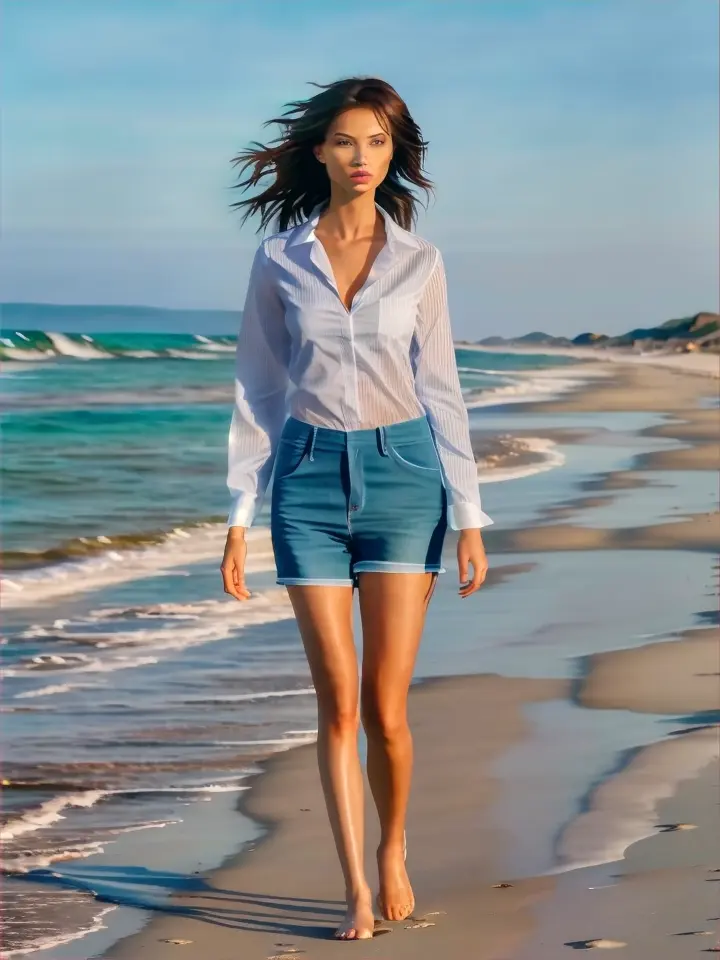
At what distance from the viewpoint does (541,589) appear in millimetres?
8133

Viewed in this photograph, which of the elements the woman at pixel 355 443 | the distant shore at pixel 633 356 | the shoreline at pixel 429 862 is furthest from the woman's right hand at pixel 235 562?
the distant shore at pixel 633 356

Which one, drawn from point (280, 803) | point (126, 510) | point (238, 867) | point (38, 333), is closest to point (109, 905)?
point (238, 867)

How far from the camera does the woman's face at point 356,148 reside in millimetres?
3594

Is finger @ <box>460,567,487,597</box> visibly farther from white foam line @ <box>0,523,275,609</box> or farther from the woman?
white foam line @ <box>0,523,275,609</box>

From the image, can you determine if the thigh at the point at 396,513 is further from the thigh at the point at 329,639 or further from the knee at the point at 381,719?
the knee at the point at 381,719

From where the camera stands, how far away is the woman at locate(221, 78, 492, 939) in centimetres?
350

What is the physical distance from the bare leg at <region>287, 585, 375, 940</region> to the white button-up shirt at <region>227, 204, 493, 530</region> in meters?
0.25

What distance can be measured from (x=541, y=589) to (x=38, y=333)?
126ft

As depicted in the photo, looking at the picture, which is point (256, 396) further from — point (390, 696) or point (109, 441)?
point (109, 441)

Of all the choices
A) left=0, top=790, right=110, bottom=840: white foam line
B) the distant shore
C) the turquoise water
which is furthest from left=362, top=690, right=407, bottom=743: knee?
the distant shore

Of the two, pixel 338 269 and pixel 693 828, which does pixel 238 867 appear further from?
pixel 338 269

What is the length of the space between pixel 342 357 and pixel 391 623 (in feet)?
1.88

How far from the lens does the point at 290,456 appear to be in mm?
3539

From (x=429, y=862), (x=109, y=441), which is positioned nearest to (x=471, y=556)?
(x=429, y=862)
